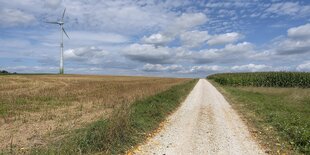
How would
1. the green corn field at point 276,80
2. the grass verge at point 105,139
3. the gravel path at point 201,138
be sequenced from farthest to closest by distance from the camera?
the green corn field at point 276,80 → the gravel path at point 201,138 → the grass verge at point 105,139

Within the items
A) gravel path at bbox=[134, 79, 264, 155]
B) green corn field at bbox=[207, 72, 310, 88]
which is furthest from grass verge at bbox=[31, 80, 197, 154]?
green corn field at bbox=[207, 72, 310, 88]

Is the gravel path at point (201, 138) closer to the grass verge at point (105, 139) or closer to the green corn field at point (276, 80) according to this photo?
the grass verge at point (105, 139)

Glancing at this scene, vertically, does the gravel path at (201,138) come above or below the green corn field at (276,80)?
below

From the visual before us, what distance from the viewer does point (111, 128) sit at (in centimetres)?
1059

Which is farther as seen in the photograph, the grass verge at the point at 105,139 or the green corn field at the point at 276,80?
the green corn field at the point at 276,80

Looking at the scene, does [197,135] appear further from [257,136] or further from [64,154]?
[64,154]

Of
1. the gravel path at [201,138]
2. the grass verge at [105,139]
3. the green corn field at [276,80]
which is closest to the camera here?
the grass verge at [105,139]

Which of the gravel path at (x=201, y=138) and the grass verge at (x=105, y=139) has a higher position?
the grass verge at (x=105, y=139)

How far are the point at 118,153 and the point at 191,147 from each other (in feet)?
7.55

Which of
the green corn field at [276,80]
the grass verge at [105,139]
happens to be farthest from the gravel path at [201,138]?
the green corn field at [276,80]

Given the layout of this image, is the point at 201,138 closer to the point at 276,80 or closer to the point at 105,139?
the point at 105,139

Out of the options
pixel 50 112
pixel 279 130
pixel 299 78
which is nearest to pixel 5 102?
pixel 50 112

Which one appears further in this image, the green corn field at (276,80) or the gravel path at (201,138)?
the green corn field at (276,80)

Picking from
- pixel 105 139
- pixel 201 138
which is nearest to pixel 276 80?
pixel 201 138
